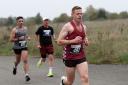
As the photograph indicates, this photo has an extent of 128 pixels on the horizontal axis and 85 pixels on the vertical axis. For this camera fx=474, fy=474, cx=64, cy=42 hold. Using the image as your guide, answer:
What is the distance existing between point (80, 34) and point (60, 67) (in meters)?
8.35

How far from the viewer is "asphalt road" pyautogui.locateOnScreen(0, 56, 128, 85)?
13670 millimetres

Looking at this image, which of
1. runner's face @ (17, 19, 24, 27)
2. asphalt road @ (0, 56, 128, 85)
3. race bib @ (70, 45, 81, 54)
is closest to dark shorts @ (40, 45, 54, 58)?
asphalt road @ (0, 56, 128, 85)

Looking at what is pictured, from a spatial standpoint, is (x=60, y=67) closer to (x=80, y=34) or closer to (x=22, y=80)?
(x=22, y=80)

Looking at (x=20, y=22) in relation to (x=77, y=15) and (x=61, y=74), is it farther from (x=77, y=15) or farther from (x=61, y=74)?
(x=77, y=15)

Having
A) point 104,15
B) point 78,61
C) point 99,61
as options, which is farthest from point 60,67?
point 104,15

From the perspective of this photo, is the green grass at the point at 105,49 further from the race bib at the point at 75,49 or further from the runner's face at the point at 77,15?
the runner's face at the point at 77,15

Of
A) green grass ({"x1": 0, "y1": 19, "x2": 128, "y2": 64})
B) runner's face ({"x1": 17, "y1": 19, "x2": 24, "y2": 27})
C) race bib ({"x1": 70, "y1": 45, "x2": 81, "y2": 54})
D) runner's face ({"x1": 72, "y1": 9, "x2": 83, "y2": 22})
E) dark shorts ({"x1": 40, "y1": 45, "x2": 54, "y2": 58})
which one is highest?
runner's face ({"x1": 72, "y1": 9, "x2": 83, "y2": 22})

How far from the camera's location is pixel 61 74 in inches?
617

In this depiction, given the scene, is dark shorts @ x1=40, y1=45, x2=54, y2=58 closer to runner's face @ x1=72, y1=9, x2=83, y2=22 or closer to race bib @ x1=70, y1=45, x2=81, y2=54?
race bib @ x1=70, y1=45, x2=81, y2=54

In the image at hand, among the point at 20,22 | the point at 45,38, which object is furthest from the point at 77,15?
the point at 45,38

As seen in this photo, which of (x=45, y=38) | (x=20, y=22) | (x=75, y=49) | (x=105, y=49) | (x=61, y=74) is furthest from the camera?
(x=105, y=49)

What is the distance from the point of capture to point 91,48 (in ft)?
73.5

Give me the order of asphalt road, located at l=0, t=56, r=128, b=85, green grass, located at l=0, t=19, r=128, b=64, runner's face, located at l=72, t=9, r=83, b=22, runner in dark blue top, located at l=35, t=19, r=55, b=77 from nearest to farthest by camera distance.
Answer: runner's face, located at l=72, t=9, r=83, b=22 → asphalt road, located at l=0, t=56, r=128, b=85 → runner in dark blue top, located at l=35, t=19, r=55, b=77 → green grass, located at l=0, t=19, r=128, b=64

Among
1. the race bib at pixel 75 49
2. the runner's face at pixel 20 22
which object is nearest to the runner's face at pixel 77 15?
the race bib at pixel 75 49
